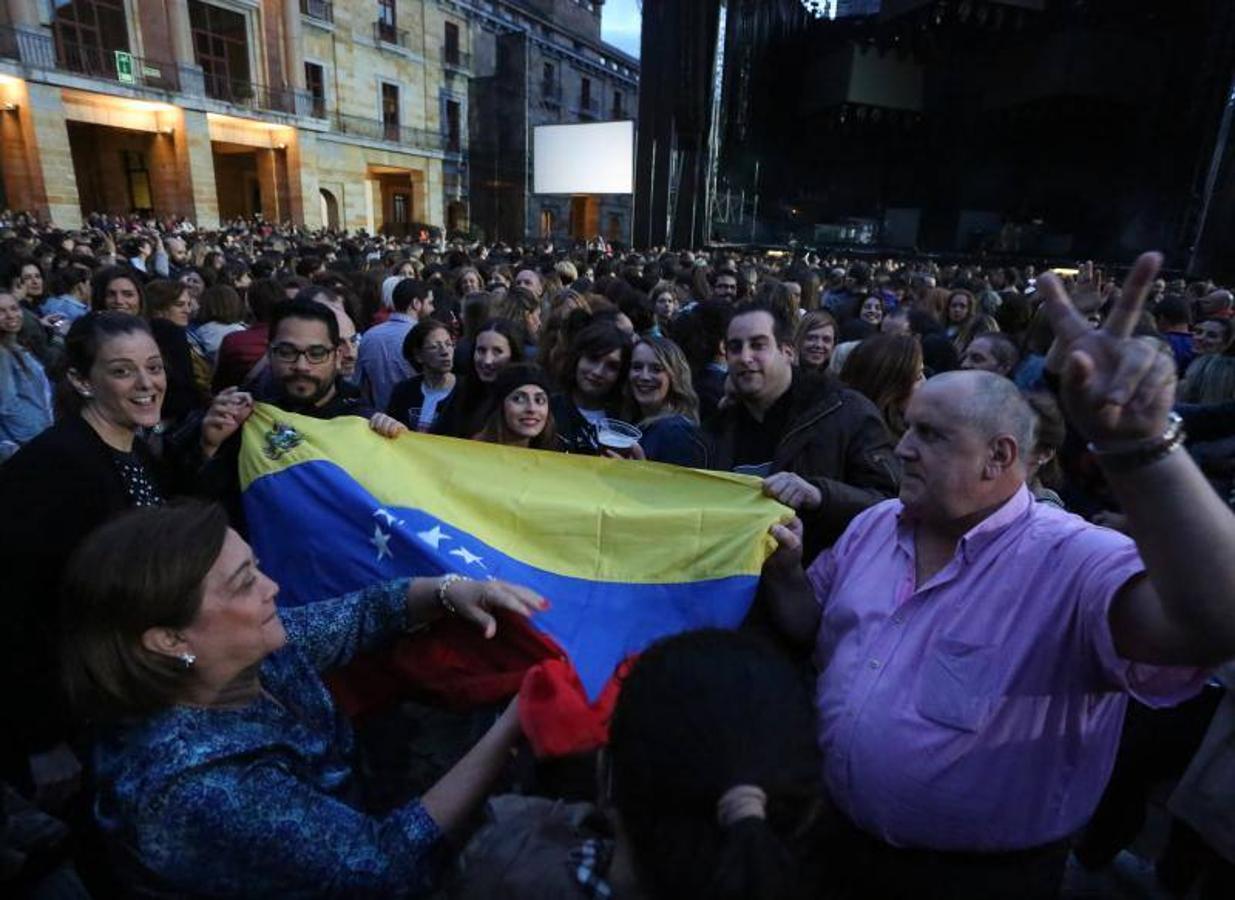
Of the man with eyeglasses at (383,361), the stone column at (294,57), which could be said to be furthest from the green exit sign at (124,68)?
the man with eyeglasses at (383,361)

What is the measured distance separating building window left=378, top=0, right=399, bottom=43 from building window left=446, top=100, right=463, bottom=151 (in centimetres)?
432

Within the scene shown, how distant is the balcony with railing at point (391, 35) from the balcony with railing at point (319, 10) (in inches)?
91.0

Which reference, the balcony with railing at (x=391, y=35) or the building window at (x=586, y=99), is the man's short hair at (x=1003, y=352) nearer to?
the balcony with railing at (x=391, y=35)

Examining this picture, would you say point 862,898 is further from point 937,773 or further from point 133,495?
point 133,495

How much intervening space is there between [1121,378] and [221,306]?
561cm

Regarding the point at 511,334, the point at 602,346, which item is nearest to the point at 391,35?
the point at 511,334

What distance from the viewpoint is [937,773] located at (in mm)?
1532

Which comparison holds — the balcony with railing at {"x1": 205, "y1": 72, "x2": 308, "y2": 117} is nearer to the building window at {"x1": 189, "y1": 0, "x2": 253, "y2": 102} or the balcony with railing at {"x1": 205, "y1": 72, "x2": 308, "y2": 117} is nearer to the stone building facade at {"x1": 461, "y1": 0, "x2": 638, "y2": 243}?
the building window at {"x1": 189, "y1": 0, "x2": 253, "y2": 102}

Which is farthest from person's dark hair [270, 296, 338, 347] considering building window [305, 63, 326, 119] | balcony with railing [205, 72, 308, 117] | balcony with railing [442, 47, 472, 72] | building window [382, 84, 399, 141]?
balcony with railing [442, 47, 472, 72]

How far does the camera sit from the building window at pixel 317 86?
3159 centimetres

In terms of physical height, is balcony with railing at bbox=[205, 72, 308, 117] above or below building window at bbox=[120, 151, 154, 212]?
above

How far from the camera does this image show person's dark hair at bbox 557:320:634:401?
12.0ft

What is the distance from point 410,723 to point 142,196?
113 ft

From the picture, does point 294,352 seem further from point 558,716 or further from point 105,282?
point 105,282
